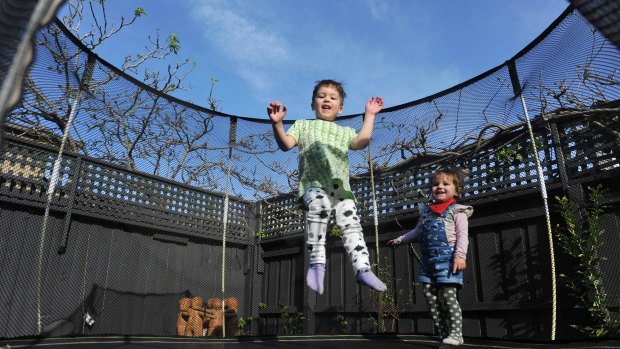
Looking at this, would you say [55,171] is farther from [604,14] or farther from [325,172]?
[604,14]

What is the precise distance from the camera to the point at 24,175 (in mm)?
3139

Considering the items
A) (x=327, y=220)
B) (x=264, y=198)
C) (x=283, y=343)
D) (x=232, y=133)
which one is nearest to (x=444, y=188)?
(x=327, y=220)

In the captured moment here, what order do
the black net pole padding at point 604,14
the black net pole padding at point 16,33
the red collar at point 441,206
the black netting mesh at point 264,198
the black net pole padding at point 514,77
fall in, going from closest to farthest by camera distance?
the black net pole padding at point 16,33
the black net pole padding at point 604,14
the red collar at point 441,206
the black netting mesh at point 264,198
the black net pole padding at point 514,77

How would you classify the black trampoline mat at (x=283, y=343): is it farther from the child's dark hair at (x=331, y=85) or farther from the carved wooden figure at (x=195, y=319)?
the carved wooden figure at (x=195, y=319)

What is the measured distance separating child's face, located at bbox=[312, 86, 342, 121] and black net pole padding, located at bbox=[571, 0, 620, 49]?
101 cm

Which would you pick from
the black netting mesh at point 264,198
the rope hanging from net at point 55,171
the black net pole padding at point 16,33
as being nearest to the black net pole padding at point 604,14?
the black net pole padding at point 16,33

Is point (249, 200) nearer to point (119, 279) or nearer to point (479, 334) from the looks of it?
point (119, 279)

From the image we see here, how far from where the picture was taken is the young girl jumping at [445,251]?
1.78 metres

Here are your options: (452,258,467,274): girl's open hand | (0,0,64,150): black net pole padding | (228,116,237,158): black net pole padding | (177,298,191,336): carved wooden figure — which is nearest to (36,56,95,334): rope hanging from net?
(177,298,191,336): carved wooden figure

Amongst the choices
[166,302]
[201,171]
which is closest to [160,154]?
[201,171]

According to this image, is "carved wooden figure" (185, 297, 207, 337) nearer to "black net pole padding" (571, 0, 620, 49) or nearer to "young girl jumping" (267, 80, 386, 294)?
"young girl jumping" (267, 80, 386, 294)

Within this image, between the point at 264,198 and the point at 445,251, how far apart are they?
9.55 feet

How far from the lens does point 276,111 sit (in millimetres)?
1770

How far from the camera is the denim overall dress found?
1.81m
